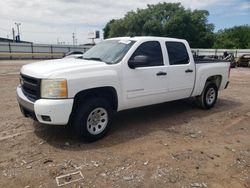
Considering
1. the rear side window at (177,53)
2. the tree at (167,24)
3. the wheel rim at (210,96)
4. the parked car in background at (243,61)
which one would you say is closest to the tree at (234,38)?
the tree at (167,24)

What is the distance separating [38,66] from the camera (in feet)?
14.9

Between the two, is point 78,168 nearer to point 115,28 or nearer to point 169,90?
point 169,90

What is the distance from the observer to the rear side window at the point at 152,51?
520cm

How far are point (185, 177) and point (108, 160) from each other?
3.78ft

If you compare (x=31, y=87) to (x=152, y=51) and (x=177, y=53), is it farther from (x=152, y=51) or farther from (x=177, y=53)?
(x=177, y=53)

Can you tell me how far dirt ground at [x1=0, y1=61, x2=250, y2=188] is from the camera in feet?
11.0

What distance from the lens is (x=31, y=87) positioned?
170 inches

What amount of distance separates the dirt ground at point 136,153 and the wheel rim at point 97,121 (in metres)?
0.23

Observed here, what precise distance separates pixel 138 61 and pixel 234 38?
2714 inches

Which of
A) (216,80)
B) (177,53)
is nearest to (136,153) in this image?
(177,53)

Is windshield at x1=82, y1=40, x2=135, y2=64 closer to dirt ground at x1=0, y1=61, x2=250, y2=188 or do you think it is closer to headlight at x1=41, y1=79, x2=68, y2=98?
headlight at x1=41, y1=79, x2=68, y2=98

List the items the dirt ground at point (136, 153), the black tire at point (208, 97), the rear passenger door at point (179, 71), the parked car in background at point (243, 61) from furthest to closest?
the parked car in background at point (243, 61), the black tire at point (208, 97), the rear passenger door at point (179, 71), the dirt ground at point (136, 153)

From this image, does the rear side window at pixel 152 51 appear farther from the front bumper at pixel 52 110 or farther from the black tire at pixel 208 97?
the black tire at pixel 208 97

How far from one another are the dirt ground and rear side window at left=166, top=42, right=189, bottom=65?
1367 mm
